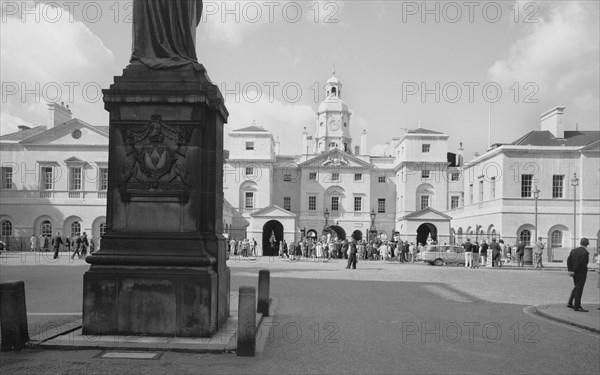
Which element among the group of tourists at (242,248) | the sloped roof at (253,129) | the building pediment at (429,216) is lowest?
the group of tourists at (242,248)

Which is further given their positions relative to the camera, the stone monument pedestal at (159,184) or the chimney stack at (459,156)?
the chimney stack at (459,156)

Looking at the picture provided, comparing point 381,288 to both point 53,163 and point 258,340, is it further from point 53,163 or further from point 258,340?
point 53,163

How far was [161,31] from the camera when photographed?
28.8ft

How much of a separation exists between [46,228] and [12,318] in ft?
167

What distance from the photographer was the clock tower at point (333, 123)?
90875 millimetres

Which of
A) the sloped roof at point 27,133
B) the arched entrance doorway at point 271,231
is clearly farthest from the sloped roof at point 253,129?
the sloped roof at point 27,133

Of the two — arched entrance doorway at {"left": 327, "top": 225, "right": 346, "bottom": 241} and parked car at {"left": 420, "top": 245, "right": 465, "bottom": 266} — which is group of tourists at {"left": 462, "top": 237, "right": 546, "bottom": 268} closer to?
parked car at {"left": 420, "top": 245, "right": 465, "bottom": 266}

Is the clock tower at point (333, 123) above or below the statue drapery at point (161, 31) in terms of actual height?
above

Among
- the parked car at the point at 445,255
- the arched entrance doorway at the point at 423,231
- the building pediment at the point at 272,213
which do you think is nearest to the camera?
the parked car at the point at 445,255

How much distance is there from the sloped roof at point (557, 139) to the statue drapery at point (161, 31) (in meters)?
46.3

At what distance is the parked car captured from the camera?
123 feet

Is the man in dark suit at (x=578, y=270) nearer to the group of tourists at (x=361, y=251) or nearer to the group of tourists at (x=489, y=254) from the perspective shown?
the group of tourists at (x=489, y=254)

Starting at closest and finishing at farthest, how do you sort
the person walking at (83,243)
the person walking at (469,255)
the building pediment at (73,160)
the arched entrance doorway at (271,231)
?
the person walking at (469,255), the person walking at (83,243), the building pediment at (73,160), the arched entrance doorway at (271,231)

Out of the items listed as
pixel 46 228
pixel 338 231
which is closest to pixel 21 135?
pixel 46 228
